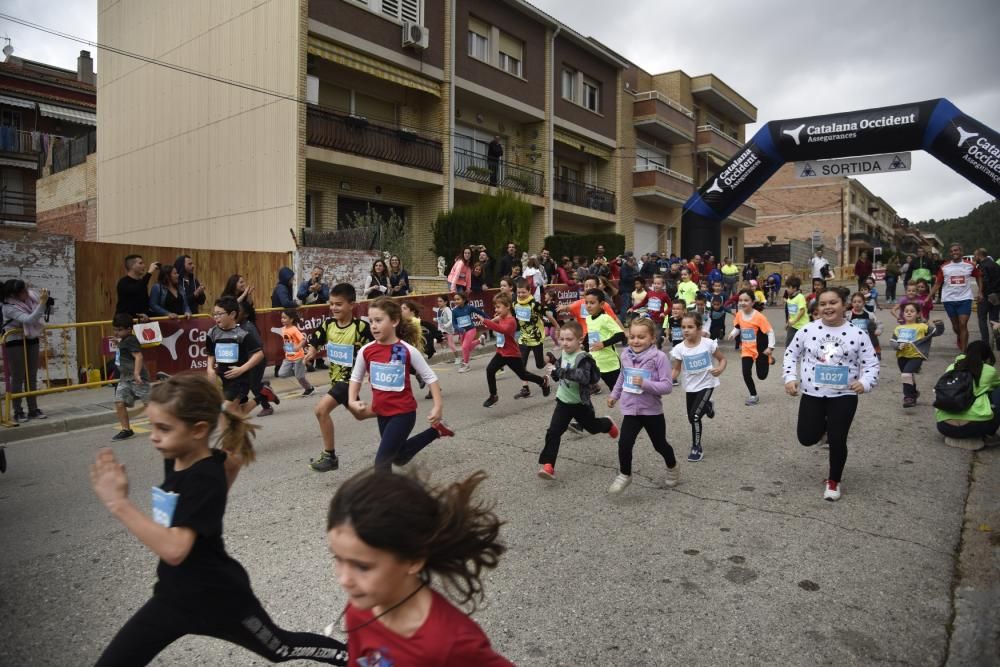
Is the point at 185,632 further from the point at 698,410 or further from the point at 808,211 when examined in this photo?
the point at 808,211

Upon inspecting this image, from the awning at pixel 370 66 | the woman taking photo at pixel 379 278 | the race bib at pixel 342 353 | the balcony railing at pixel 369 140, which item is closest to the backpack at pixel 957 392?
the race bib at pixel 342 353

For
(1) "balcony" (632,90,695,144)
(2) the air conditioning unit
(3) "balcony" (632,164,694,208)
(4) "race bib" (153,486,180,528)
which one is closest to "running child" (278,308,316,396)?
(4) "race bib" (153,486,180,528)

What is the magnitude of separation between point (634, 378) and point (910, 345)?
4992mm

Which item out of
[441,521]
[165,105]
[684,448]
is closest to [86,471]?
[684,448]

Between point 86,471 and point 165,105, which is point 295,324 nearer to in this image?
point 86,471

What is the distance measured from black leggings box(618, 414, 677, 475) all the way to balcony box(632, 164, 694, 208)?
94.6 ft

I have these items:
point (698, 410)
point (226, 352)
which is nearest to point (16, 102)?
point (226, 352)

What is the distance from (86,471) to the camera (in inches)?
266

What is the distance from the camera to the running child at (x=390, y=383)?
17.3 ft

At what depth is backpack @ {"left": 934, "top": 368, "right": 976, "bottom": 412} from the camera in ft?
21.7

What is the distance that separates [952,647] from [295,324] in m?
9.48

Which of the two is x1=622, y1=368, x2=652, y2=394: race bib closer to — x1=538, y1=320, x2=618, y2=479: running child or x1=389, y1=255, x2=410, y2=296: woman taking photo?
x1=538, y1=320, x2=618, y2=479: running child

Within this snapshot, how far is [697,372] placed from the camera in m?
6.80

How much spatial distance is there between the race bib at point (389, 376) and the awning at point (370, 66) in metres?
16.2
